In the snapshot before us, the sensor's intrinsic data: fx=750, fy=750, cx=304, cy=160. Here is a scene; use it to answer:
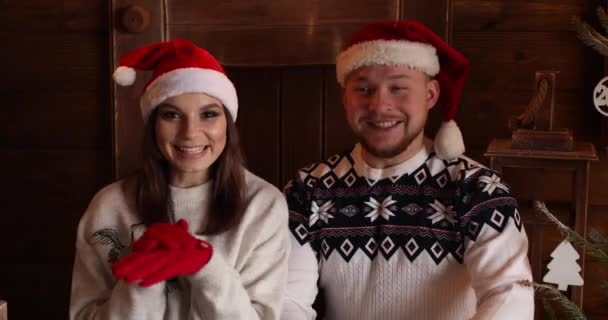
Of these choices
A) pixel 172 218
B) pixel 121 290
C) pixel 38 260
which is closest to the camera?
pixel 121 290

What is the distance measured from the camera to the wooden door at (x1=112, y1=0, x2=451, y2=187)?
1953 mm

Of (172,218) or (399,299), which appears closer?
(172,218)

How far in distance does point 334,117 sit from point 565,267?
0.75 metres

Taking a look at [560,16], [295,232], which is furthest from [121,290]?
[560,16]

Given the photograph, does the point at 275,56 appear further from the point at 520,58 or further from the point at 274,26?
the point at 520,58

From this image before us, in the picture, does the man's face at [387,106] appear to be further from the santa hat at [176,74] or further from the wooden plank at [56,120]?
the wooden plank at [56,120]

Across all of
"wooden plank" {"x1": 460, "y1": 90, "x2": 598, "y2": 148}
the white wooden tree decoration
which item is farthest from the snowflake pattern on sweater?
"wooden plank" {"x1": 460, "y1": 90, "x2": 598, "y2": 148}

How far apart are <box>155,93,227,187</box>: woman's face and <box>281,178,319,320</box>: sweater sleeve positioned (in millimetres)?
276

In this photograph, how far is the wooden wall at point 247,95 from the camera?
1.91m

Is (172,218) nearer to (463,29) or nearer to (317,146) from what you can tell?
(317,146)

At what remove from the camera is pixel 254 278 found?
151 cm

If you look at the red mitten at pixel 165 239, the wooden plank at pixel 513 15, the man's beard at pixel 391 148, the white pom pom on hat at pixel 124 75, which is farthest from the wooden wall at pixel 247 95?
the red mitten at pixel 165 239

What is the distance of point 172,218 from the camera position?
5.00 feet

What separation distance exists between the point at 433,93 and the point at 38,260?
4.25 ft
